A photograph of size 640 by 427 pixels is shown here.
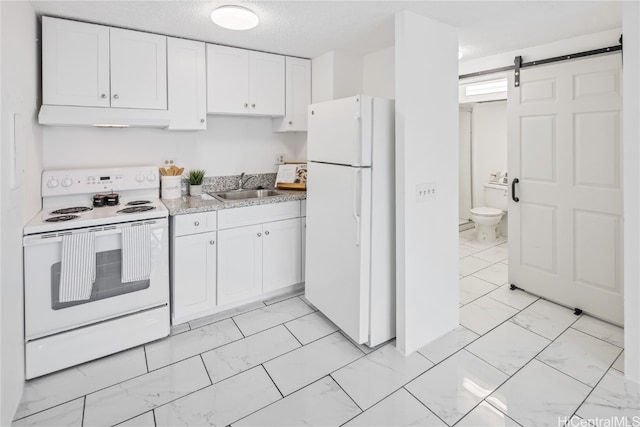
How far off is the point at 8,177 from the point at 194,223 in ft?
3.68

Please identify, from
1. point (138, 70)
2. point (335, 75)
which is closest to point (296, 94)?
→ point (335, 75)

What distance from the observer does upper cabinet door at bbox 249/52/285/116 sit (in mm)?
3133

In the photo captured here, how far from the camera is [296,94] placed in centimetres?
338

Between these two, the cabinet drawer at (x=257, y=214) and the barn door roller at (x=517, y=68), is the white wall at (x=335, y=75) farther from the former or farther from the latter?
the barn door roller at (x=517, y=68)

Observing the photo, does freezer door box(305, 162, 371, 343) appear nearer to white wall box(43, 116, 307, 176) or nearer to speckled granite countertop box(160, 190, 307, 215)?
speckled granite countertop box(160, 190, 307, 215)

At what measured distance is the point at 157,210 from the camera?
8.05 ft

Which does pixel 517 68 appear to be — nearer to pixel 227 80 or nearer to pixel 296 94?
pixel 296 94

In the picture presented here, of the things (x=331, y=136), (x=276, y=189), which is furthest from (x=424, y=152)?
(x=276, y=189)

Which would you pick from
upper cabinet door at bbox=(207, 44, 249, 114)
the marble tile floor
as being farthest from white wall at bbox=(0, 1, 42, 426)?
upper cabinet door at bbox=(207, 44, 249, 114)

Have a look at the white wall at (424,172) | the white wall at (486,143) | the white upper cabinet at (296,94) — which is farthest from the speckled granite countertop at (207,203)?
the white wall at (486,143)

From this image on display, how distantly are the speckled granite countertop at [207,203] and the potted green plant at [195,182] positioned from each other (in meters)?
0.09

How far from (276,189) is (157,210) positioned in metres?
1.29

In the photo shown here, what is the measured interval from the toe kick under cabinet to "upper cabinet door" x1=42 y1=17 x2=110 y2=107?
3.46ft

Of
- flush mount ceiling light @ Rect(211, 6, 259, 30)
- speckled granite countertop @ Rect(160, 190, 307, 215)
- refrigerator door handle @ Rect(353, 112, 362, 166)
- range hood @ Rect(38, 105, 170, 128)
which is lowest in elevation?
speckled granite countertop @ Rect(160, 190, 307, 215)
